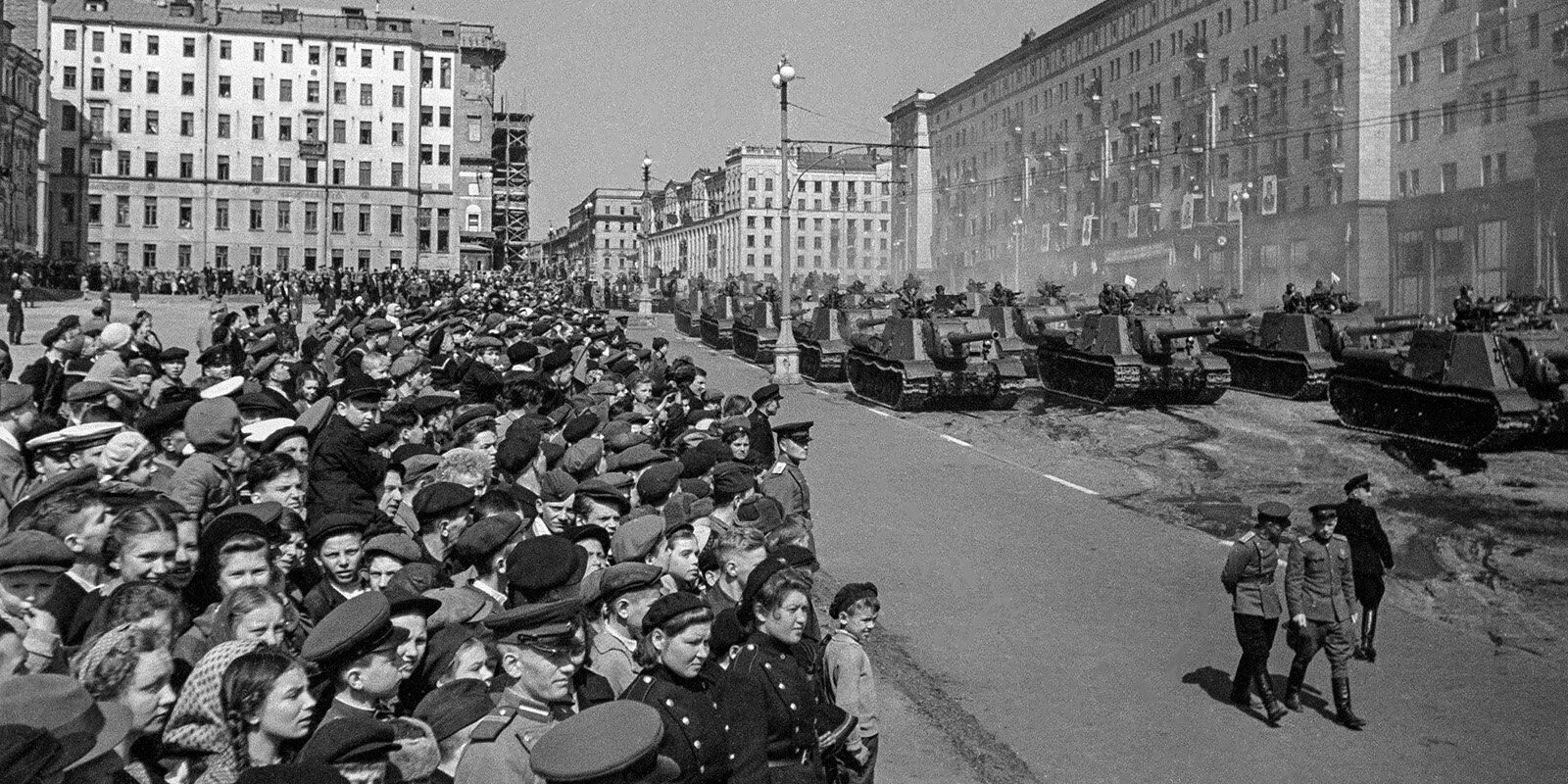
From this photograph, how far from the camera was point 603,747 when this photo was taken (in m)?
4.05

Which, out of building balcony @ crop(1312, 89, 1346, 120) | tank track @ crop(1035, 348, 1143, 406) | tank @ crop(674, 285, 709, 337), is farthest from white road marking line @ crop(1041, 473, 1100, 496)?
building balcony @ crop(1312, 89, 1346, 120)

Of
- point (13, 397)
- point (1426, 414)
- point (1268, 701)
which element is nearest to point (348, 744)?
point (13, 397)

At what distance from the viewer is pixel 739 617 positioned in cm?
638

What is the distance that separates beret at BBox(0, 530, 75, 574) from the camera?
5.59 m

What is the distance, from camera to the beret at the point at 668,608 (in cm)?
527

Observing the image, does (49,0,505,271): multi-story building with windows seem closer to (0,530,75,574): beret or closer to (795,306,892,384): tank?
(795,306,892,384): tank

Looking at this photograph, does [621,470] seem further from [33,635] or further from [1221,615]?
[1221,615]

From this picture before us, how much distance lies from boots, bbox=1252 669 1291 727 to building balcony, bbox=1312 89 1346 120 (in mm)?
58296

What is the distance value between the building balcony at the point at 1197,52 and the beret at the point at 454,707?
76202 millimetres

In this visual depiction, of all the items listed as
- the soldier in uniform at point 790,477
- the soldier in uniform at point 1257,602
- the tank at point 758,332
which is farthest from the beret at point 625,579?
the tank at point 758,332

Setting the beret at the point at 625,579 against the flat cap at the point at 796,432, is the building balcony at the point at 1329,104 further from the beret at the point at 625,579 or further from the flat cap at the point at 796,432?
the beret at the point at 625,579

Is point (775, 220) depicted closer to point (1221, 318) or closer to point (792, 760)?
point (1221, 318)

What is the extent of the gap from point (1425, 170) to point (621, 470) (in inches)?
2220

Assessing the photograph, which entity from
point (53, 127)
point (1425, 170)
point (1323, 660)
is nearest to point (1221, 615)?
point (1323, 660)
